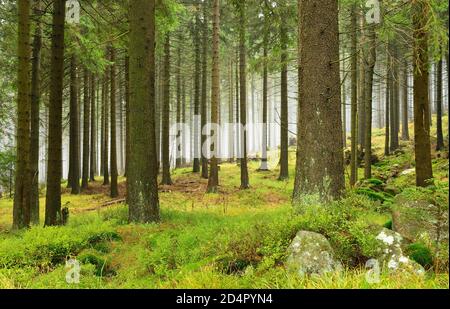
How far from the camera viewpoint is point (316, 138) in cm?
648

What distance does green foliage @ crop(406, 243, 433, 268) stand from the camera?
478 cm

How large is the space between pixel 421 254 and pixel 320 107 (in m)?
2.86

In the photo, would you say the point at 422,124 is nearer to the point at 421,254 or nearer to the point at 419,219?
the point at 419,219

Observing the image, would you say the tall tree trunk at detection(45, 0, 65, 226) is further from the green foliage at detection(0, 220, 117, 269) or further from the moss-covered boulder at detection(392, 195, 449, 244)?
the moss-covered boulder at detection(392, 195, 449, 244)

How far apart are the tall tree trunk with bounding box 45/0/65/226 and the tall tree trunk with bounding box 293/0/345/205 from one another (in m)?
5.92

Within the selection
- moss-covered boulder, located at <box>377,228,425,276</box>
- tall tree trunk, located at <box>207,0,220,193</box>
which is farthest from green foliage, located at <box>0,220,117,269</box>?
tall tree trunk, located at <box>207,0,220,193</box>

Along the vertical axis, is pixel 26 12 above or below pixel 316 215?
above

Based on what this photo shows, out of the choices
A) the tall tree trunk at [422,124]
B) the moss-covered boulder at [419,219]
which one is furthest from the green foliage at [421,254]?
the tall tree trunk at [422,124]

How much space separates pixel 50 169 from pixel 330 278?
7.20 meters

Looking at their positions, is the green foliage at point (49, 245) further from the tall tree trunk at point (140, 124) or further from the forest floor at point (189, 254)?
the tall tree trunk at point (140, 124)

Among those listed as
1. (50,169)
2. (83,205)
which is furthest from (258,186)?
(50,169)

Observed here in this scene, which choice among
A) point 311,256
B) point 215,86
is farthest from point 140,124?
point 215,86

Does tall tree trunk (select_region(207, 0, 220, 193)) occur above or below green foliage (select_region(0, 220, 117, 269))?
above
